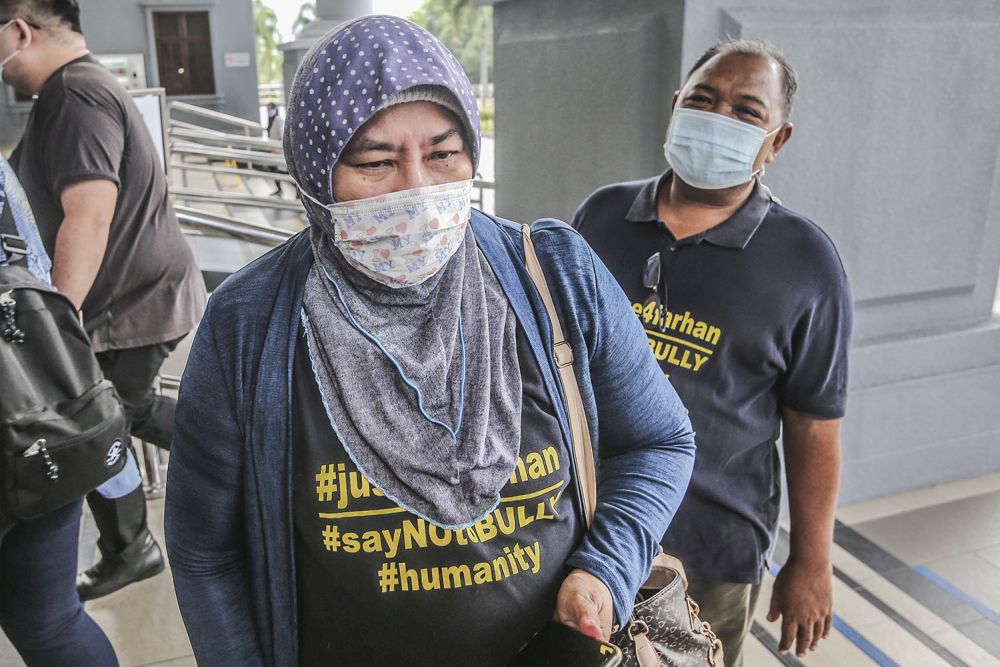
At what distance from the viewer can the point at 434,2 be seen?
188 ft

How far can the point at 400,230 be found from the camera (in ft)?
3.61

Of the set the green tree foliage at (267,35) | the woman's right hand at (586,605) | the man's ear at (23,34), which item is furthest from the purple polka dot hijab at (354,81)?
the green tree foliage at (267,35)

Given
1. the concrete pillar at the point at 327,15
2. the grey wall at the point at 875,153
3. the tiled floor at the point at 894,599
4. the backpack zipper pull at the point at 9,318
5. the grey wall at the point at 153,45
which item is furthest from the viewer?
the grey wall at the point at 153,45

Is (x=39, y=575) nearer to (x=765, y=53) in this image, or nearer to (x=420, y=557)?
(x=420, y=557)

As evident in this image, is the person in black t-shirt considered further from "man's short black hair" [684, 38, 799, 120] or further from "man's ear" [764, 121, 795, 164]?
"man's ear" [764, 121, 795, 164]

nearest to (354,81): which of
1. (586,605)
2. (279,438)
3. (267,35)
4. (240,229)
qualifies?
(279,438)

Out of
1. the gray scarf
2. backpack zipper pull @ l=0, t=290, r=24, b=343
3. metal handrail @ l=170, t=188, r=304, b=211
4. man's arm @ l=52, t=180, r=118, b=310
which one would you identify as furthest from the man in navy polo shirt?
metal handrail @ l=170, t=188, r=304, b=211

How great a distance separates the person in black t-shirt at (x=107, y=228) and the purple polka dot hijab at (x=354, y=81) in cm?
138

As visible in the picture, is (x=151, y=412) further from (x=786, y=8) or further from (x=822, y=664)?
(x=786, y=8)

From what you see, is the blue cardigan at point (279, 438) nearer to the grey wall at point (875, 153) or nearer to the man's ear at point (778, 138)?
the man's ear at point (778, 138)

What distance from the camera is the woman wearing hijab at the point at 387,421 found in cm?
105

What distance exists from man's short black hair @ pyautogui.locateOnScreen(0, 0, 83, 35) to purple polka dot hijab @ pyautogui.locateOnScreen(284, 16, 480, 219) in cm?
152

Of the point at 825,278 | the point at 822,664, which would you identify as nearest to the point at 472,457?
the point at 825,278

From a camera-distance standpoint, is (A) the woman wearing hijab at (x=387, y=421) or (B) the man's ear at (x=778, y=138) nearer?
(A) the woman wearing hijab at (x=387, y=421)
